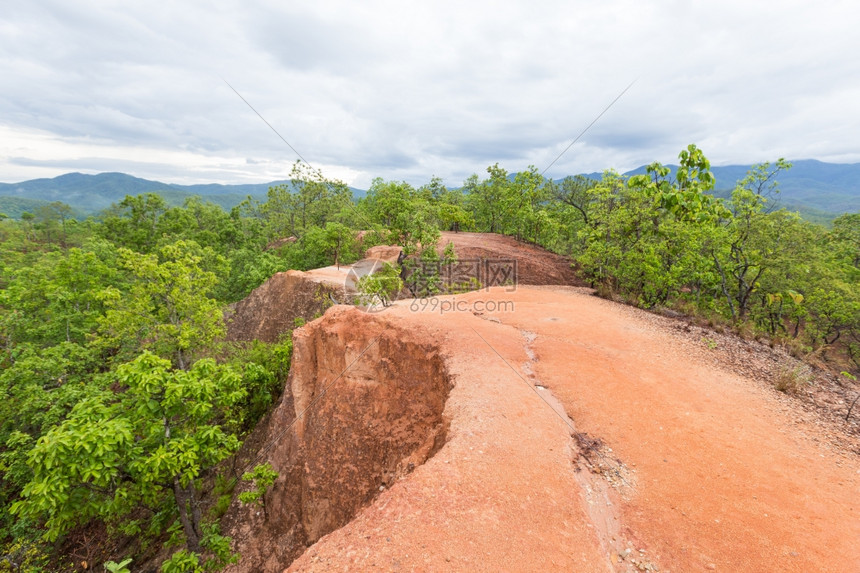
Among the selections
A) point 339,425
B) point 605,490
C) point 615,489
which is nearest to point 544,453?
point 605,490

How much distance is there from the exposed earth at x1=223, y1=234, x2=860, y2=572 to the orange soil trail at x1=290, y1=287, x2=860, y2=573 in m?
0.03

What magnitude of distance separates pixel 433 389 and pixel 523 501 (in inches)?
183

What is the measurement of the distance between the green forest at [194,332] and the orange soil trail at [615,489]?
4184 millimetres

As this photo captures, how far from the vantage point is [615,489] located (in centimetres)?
597

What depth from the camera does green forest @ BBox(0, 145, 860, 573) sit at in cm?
712

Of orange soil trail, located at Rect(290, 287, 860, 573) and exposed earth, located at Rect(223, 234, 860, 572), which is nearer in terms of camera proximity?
orange soil trail, located at Rect(290, 287, 860, 573)

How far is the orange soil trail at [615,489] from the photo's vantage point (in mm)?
4688

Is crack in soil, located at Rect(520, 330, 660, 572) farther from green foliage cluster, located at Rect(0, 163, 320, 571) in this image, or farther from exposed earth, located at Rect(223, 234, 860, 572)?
green foliage cluster, located at Rect(0, 163, 320, 571)

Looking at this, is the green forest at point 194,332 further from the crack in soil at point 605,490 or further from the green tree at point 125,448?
the crack in soil at point 605,490

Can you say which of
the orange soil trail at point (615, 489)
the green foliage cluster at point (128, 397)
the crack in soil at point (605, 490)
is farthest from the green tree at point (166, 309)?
the crack in soil at point (605, 490)

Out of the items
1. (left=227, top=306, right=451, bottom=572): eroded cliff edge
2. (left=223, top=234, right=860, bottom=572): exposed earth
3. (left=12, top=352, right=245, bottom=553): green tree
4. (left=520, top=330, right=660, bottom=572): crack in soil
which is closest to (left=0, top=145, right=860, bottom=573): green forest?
(left=12, top=352, right=245, bottom=553): green tree

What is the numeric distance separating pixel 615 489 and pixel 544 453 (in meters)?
1.24

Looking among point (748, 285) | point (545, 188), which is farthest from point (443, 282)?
point (748, 285)

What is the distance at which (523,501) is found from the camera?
5.38 m
